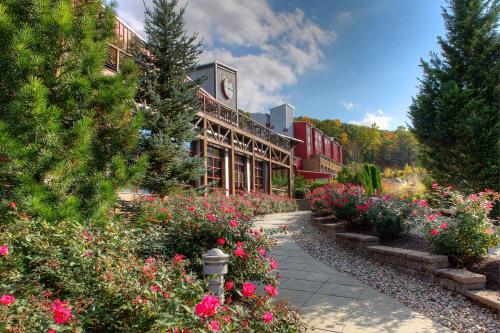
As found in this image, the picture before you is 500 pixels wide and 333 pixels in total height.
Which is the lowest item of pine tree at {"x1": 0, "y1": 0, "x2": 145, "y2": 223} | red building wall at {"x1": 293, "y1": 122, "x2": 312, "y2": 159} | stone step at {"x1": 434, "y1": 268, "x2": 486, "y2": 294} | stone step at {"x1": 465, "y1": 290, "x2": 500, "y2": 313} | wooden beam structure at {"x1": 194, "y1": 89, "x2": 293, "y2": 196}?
stone step at {"x1": 465, "y1": 290, "x2": 500, "y2": 313}

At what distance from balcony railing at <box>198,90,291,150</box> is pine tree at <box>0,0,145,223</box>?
7014 mm

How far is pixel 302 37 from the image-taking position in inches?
309

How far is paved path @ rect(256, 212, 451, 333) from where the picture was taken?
118 inches

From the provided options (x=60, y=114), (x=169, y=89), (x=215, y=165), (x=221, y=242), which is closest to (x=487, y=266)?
(x=221, y=242)

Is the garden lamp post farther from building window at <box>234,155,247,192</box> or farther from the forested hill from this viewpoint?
the forested hill

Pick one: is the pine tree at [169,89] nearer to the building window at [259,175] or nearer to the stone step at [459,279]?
the stone step at [459,279]

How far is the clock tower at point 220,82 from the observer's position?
16.5m

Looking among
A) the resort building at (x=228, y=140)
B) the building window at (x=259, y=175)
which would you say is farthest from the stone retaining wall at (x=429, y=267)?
the building window at (x=259, y=175)

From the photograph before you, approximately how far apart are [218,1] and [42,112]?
161 inches

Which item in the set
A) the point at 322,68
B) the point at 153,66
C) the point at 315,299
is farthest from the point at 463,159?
the point at 153,66

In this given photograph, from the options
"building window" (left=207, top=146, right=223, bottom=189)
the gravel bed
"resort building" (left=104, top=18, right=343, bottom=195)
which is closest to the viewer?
the gravel bed

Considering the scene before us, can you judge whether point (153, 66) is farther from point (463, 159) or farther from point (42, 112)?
point (463, 159)

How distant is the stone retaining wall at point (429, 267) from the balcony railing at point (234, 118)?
7.78 meters

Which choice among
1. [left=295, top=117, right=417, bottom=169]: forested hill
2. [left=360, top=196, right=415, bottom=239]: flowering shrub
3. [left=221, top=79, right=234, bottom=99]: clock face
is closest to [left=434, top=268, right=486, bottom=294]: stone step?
[left=360, top=196, right=415, bottom=239]: flowering shrub
